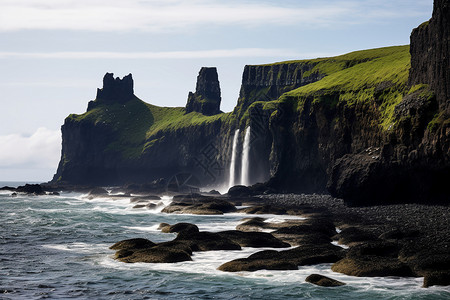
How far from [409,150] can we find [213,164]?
11915 centimetres

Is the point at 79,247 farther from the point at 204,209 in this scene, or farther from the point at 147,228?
the point at 204,209

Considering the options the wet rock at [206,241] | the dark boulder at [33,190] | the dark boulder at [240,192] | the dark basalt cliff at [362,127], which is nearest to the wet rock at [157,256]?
the wet rock at [206,241]

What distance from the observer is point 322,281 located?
1331 inches

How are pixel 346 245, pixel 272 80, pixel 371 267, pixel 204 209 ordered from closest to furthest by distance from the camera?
pixel 371 267 → pixel 346 245 → pixel 204 209 → pixel 272 80

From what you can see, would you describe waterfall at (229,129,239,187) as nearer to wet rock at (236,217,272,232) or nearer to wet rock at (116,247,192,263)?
wet rock at (236,217,272,232)

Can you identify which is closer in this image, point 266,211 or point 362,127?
point 266,211

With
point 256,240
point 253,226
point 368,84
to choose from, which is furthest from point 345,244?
point 368,84

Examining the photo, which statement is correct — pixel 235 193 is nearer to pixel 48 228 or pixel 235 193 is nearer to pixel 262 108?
pixel 262 108

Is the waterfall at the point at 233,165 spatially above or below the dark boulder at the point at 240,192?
above

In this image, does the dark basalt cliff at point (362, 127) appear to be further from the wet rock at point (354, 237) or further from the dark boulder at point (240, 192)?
the wet rock at point (354, 237)

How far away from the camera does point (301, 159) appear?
12062 centimetres

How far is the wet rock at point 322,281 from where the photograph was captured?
3353 centimetres

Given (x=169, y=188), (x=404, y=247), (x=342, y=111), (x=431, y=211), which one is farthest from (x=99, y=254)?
(x=169, y=188)

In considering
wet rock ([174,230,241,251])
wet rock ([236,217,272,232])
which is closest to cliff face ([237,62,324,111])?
wet rock ([236,217,272,232])
